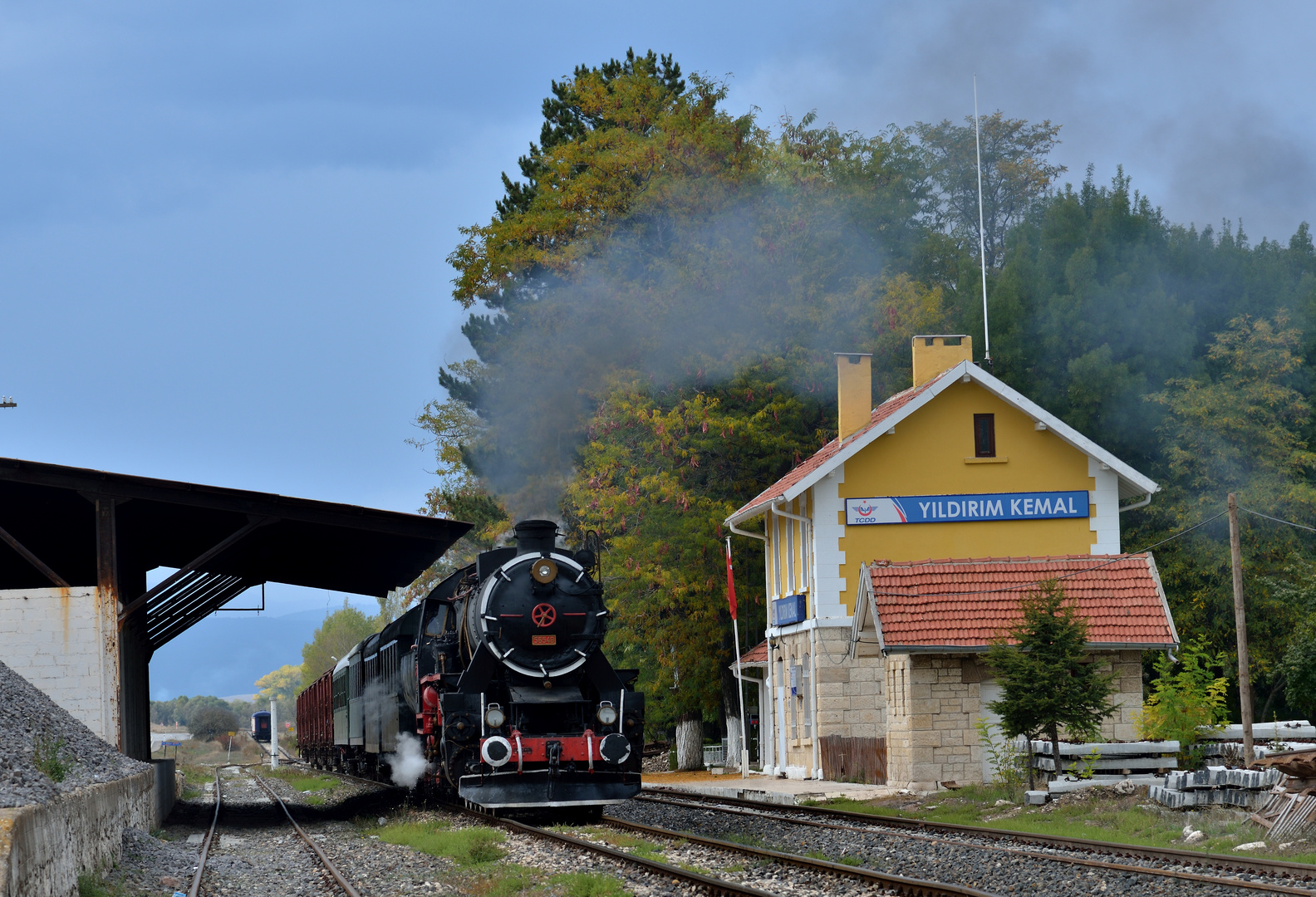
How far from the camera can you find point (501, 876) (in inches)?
459

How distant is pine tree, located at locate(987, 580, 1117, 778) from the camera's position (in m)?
16.8

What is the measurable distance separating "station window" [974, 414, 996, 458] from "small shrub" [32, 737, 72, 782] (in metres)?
16.1

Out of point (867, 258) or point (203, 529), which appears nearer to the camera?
point (203, 529)

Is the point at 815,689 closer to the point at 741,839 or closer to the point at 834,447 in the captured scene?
the point at 834,447

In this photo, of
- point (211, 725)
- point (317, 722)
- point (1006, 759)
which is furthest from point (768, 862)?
point (211, 725)

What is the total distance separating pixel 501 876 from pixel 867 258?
24925mm

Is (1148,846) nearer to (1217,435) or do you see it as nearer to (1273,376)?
(1217,435)

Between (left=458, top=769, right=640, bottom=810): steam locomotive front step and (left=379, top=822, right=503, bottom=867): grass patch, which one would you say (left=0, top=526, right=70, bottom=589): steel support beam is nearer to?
(left=379, top=822, right=503, bottom=867): grass patch

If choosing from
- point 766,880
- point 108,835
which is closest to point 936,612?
point 766,880

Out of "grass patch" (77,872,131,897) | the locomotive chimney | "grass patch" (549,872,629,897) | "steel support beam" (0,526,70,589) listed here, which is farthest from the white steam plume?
"grass patch" (549,872,629,897)

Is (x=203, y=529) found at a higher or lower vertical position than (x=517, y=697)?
higher

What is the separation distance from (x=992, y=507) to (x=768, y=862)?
507 inches

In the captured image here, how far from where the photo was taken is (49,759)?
11953mm

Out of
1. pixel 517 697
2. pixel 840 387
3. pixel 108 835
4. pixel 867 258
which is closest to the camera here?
pixel 108 835
